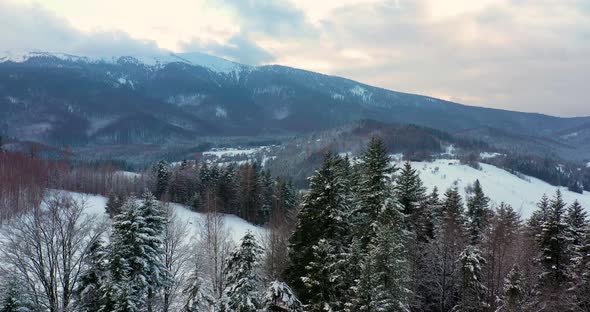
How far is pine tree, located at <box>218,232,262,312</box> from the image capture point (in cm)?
1972

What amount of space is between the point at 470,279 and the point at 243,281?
16924 mm

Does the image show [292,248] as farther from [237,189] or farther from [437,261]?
[237,189]

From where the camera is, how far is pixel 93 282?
24266 millimetres

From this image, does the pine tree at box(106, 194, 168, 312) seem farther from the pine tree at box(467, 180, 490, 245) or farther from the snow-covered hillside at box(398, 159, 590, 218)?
the snow-covered hillside at box(398, 159, 590, 218)

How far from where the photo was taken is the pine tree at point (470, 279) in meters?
27.9

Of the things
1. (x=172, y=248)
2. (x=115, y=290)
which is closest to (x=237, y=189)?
(x=172, y=248)

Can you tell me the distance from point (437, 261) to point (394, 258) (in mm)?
13630

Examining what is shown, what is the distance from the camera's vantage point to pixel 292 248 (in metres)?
28.3

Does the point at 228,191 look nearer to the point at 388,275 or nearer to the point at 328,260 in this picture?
the point at 328,260

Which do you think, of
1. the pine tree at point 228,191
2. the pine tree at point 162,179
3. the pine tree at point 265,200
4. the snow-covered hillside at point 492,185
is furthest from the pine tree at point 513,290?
the snow-covered hillside at point 492,185

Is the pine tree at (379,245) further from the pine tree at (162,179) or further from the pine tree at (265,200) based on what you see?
the pine tree at (162,179)

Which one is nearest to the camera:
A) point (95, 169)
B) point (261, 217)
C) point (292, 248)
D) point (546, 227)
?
point (292, 248)

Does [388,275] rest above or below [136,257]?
above

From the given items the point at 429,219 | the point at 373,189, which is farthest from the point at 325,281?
the point at 429,219
